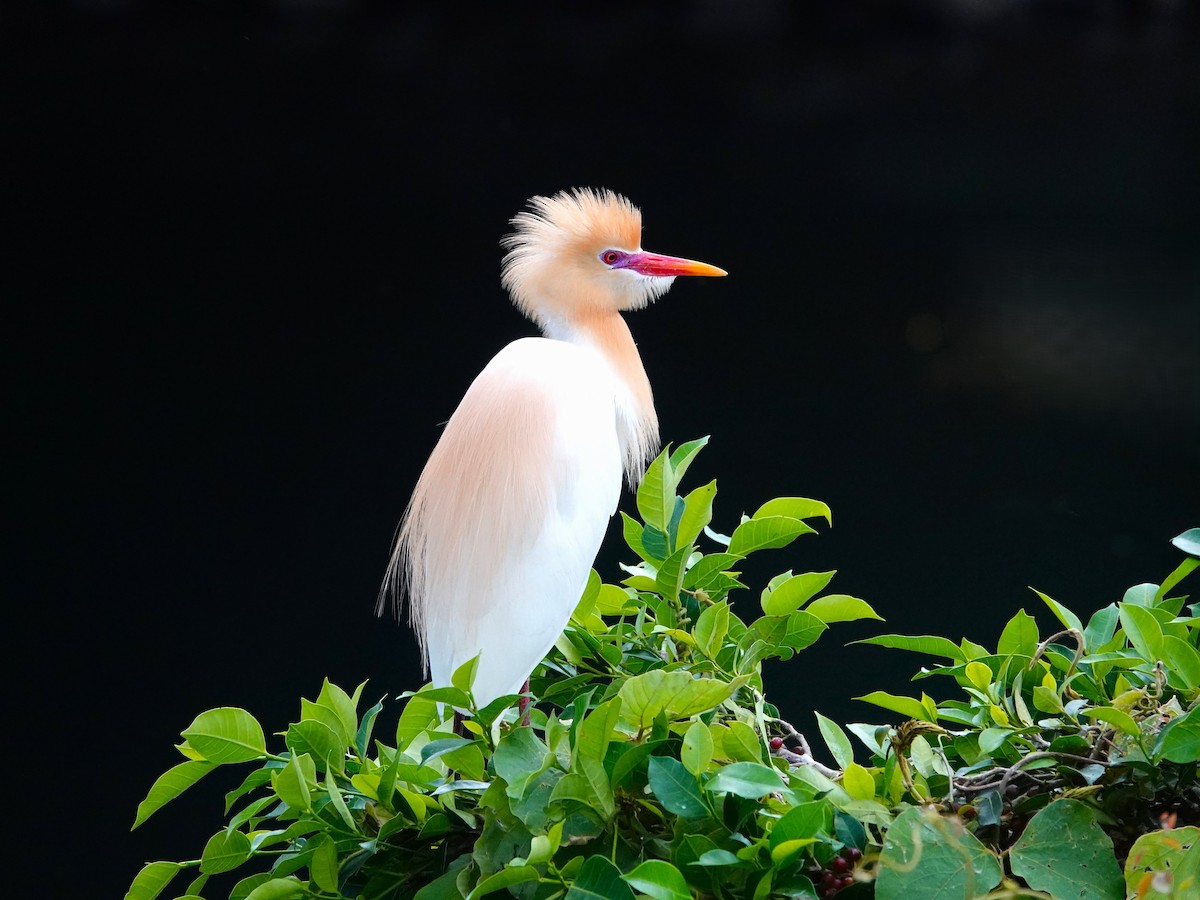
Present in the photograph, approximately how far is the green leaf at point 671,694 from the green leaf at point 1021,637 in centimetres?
19

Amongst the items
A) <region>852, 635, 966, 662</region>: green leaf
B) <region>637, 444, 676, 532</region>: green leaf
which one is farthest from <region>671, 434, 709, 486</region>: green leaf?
<region>852, 635, 966, 662</region>: green leaf

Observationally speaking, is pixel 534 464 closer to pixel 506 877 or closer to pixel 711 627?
pixel 711 627

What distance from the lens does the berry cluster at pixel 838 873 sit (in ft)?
1.34

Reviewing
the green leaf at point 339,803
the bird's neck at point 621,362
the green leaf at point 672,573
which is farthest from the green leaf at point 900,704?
the bird's neck at point 621,362

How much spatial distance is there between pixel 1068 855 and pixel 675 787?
133 mm

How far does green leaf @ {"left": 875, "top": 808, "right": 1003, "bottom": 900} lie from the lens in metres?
0.36

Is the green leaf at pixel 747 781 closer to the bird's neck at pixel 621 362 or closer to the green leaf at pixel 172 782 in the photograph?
the green leaf at pixel 172 782

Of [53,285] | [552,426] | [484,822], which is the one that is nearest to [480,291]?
[53,285]

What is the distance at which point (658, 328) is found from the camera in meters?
1.90

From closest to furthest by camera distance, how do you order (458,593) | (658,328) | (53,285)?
(458,593), (53,285), (658,328)

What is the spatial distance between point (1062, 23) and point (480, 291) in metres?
1.05

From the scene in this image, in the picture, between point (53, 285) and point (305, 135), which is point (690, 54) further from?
point (53, 285)

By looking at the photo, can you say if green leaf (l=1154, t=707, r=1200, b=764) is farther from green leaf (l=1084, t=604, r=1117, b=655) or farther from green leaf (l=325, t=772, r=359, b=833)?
green leaf (l=325, t=772, r=359, b=833)

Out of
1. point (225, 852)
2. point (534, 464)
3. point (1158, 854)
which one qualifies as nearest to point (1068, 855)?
point (1158, 854)
